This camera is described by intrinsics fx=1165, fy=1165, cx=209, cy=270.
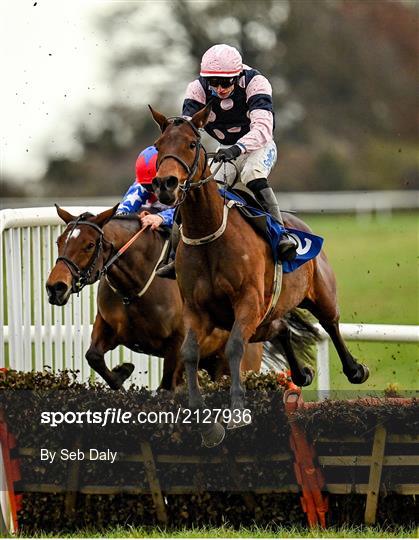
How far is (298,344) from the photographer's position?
24.8 feet

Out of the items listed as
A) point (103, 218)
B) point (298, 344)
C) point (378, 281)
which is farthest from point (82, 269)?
point (378, 281)

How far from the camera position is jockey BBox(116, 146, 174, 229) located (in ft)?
22.5

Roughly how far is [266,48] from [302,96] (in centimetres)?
190

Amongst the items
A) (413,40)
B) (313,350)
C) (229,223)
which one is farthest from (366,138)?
(229,223)

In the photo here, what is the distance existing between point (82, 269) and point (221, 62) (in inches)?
53.9

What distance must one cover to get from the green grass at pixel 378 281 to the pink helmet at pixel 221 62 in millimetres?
4643

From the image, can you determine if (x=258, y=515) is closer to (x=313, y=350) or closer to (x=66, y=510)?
(x=66, y=510)

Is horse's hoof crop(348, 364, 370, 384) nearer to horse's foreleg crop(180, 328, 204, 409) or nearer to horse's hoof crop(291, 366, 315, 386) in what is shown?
horse's hoof crop(291, 366, 315, 386)

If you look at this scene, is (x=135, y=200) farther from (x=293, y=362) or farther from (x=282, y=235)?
(x=282, y=235)

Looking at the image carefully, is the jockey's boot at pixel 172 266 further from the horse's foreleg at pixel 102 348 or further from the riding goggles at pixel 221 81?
the horse's foreleg at pixel 102 348

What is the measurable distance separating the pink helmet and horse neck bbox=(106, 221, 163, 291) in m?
1.35

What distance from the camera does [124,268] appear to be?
21.9ft

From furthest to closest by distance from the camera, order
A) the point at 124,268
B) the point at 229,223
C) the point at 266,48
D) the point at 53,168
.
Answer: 1. the point at 266,48
2. the point at 53,168
3. the point at 124,268
4. the point at 229,223

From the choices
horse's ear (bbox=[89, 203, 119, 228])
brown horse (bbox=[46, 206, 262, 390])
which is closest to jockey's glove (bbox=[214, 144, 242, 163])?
horse's ear (bbox=[89, 203, 119, 228])
